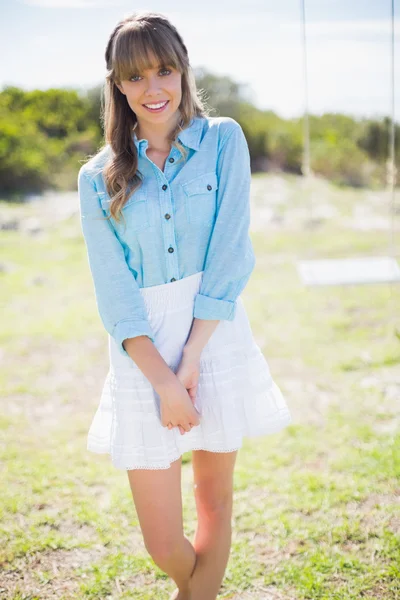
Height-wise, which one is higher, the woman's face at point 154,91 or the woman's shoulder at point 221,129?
the woman's face at point 154,91

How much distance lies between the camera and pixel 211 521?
5.74 feet

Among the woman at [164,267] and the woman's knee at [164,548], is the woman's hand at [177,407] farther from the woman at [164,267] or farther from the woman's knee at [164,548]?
the woman's knee at [164,548]

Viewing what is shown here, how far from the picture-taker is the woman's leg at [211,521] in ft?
5.60

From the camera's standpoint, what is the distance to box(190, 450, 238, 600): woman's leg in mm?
Answer: 1707

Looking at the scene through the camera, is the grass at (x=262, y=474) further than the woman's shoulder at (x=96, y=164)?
Yes

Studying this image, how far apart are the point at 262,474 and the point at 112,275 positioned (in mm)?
1662

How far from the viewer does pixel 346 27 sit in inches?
176


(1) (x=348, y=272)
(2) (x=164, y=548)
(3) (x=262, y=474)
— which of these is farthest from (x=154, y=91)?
(1) (x=348, y=272)

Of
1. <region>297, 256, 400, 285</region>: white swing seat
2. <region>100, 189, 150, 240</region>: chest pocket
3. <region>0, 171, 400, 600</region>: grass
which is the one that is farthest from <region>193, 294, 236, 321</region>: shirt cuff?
<region>297, 256, 400, 285</region>: white swing seat

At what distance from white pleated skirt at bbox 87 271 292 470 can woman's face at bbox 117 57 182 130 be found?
44 cm

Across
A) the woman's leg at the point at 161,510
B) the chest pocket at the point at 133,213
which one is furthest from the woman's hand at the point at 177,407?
the chest pocket at the point at 133,213

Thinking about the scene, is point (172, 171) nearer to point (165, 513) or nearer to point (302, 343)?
point (165, 513)

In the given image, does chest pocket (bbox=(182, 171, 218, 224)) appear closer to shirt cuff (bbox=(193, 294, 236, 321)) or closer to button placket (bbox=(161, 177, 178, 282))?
button placket (bbox=(161, 177, 178, 282))

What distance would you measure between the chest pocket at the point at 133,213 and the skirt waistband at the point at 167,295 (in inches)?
6.4
